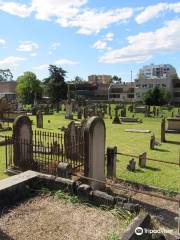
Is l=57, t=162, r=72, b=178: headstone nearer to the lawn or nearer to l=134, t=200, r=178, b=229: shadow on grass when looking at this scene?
l=134, t=200, r=178, b=229: shadow on grass

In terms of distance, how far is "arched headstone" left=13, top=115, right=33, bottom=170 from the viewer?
1073 cm

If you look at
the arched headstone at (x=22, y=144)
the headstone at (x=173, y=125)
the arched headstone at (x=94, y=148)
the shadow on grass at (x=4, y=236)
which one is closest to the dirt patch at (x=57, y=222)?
the shadow on grass at (x=4, y=236)

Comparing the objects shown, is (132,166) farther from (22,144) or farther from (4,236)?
(4,236)

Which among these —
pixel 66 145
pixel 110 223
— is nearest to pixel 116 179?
pixel 66 145

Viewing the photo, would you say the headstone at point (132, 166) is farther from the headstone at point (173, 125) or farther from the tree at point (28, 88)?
the tree at point (28, 88)

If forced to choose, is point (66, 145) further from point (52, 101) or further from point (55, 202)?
point (52, 101)

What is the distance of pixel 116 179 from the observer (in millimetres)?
9820

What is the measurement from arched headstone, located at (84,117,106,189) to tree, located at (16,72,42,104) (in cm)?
6531

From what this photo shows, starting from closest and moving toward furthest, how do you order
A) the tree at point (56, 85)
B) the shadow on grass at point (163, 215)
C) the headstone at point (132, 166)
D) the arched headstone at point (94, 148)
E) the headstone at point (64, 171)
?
the shadow on grass at point (163, 215), the headstone at point (64, 171), the arched headstone at point (94, 148), the headstone at point (132, 166), the tree at point (56, 85)

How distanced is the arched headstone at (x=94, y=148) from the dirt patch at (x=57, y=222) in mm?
2095

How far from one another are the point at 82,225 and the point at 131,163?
6.06 metres

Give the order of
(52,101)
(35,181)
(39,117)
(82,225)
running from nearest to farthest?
(82,225), (35,181), (39,117), (52,101)

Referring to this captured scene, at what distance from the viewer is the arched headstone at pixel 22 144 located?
422 inches

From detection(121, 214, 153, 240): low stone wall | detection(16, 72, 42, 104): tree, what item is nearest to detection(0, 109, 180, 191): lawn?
detection(121, 214, 153, 240): low stone wall
